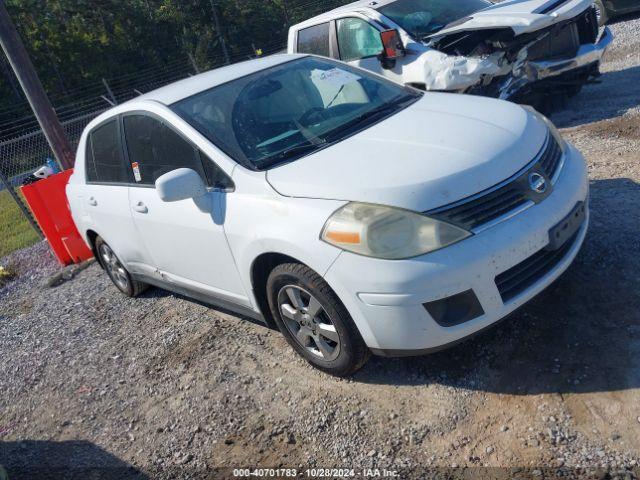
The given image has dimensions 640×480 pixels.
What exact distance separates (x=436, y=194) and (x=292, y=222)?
0.76m

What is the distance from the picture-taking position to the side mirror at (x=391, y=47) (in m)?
6.82

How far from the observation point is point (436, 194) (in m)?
2.91

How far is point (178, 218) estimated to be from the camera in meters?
3.91

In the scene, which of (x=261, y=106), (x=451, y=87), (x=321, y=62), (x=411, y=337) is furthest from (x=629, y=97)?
(x=411, y=337)

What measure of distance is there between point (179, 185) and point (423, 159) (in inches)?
56.1

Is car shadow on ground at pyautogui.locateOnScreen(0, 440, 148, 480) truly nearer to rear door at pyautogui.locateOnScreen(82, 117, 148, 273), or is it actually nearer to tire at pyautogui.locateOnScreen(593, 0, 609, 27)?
rear door at pyautogui.locateOnScreen(82, 117, 148, 273)

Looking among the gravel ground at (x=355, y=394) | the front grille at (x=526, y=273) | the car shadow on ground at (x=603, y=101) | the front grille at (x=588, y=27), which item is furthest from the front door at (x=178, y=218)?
the front grille at (x=588, y=27)

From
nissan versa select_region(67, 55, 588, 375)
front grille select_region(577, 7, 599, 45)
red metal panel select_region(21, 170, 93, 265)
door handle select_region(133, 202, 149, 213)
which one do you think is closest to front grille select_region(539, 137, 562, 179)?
nissan versa select_region(67, 55, 588, 375)

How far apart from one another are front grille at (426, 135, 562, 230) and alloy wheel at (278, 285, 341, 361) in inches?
34.2

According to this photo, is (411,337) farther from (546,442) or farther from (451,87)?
(451,87)

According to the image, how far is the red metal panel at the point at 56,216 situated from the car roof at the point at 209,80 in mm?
3607

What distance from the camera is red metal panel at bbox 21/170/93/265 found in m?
7.41

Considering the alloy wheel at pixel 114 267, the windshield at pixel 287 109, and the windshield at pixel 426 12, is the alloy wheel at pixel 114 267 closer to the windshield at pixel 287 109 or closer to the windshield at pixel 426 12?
the windshield at pixel 287 109

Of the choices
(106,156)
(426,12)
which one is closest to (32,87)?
(106,156)
